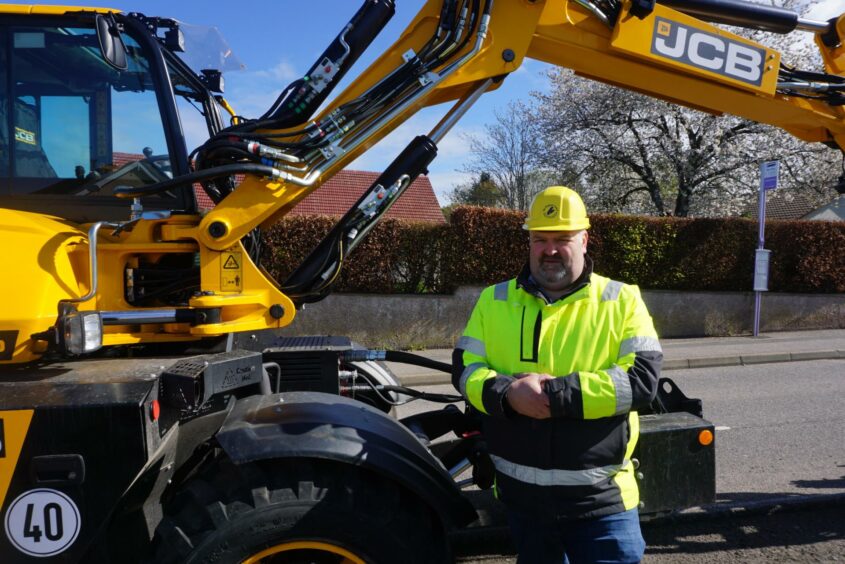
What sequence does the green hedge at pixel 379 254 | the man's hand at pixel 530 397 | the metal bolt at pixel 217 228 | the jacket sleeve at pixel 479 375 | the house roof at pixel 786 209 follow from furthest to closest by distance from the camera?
1. the house roof at pixel 786 209
2. the green hedge at pixel 379 254
3. the metal bolt at pixel 217 228
4. the jacket sleeve at pixel 479 375
5. the man's hand at pixel 530 397

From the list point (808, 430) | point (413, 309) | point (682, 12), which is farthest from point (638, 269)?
point (682, 12)

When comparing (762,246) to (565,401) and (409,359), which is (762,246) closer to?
(409,359)

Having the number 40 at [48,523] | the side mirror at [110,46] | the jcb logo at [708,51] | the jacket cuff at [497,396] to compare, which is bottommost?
the number 40 at [48,523]

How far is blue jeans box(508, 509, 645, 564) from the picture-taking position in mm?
2223

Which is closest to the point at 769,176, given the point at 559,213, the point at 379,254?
the point at 379,254

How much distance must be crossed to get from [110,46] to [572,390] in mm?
2375

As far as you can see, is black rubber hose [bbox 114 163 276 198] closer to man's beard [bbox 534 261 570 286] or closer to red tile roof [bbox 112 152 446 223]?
man's beard [bbox 534 261 570 286]

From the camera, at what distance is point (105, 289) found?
2605mm

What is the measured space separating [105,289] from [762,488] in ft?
15.3

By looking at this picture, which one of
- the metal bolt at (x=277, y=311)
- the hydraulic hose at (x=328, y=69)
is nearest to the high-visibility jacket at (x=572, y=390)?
the metal bolt at (x=277, y=311)

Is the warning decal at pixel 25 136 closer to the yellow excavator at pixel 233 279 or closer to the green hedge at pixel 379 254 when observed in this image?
the yellow excavator at pixel 233 279

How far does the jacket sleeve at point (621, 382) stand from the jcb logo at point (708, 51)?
5.95 ft

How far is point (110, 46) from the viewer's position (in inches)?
98.7

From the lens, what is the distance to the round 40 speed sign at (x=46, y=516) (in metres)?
2.03
